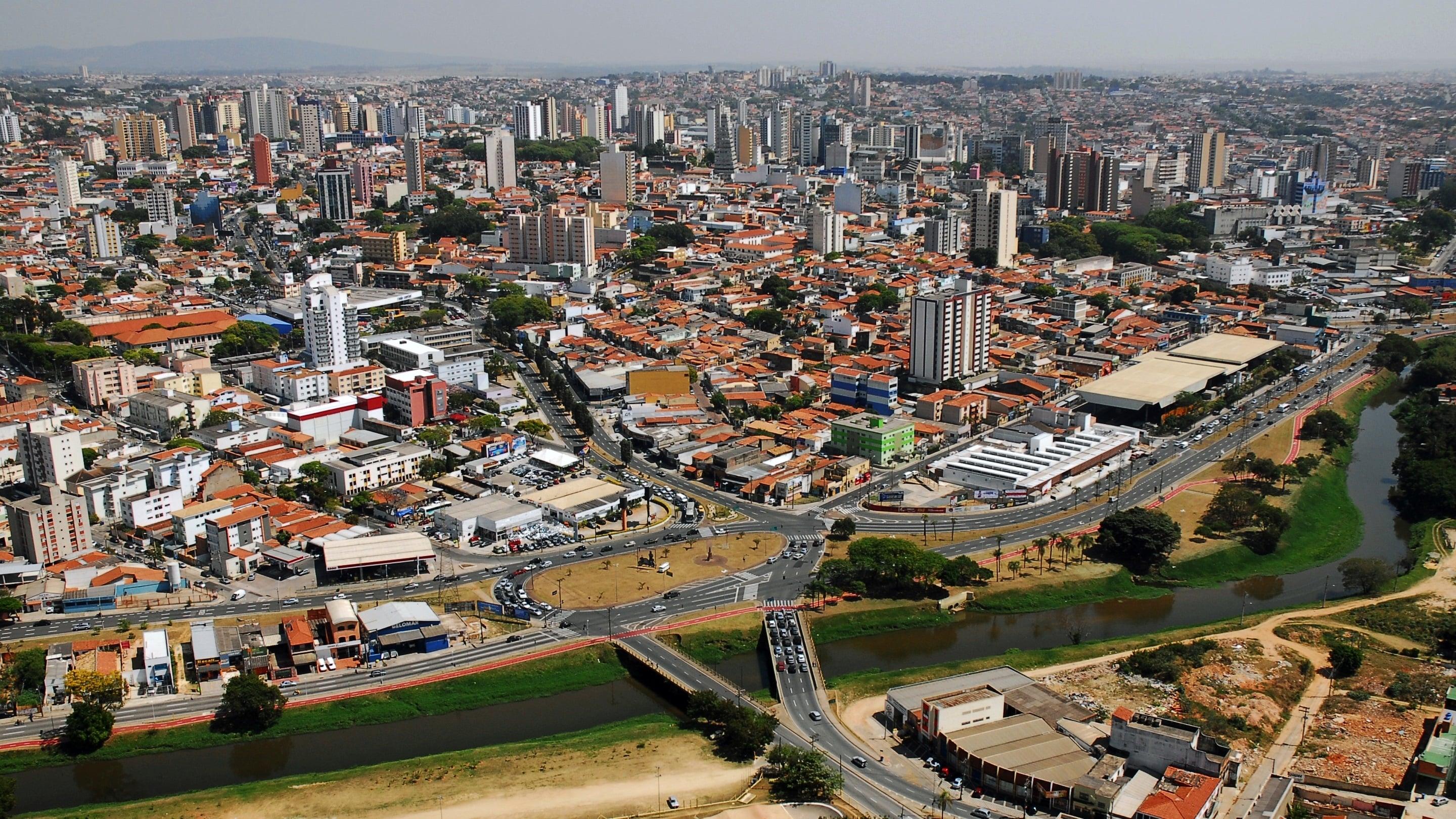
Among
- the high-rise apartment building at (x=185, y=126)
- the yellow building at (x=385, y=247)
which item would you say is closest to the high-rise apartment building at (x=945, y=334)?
the yellow building at (x=385, y=247)

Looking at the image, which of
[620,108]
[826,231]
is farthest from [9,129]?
[826,231]

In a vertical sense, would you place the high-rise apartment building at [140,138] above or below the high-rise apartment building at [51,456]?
above

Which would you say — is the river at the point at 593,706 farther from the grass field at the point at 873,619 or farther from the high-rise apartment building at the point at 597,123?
the high-rise apartment building at the point at 597,123

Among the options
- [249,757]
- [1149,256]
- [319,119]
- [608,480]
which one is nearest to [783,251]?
[1149,256]

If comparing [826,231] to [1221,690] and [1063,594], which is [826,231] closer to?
[1063,594]

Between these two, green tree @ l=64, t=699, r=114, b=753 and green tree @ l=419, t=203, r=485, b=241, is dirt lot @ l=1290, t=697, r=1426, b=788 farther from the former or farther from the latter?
green tree @ l=419, t=203, r=485, b=241

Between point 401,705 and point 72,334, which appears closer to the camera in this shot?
point 401,705

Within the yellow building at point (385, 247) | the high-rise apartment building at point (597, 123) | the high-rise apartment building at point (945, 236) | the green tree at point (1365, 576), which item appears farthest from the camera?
the high-rise apartment building at point (597, 123)

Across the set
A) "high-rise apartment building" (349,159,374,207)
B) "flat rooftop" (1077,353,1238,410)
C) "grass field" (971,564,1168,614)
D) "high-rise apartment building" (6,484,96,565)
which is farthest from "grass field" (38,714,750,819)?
"high-rise apartment building" (349,159,374,207)
